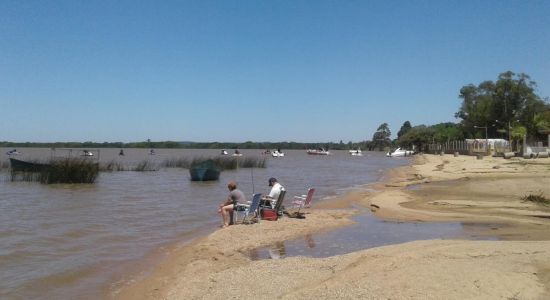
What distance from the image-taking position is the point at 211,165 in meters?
38.7

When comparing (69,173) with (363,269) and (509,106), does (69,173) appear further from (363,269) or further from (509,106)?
(509,106)

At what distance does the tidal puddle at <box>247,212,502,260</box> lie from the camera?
32.3 ft

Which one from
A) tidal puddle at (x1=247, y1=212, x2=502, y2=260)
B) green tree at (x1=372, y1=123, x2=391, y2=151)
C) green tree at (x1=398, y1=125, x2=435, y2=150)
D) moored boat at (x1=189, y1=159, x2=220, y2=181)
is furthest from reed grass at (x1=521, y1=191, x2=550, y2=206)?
green tree at (x1=372, y1=123, x2=391, y2=151)

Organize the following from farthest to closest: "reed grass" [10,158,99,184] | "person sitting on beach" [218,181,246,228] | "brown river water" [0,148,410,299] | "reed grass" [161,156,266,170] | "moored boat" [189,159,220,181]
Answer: "reed grass" [161,156,266,170] < "moored boat" [189,159,220,181] < "reed grass" [10,158,99,184] < "person sitting on beach" [218,181,246,228] < "brown river water" [0,148,410,299]

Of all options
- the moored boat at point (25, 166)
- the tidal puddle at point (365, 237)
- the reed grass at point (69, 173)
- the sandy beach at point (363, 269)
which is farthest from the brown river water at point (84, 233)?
the moored boat at point (25, 166)

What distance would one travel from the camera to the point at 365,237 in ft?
37.0

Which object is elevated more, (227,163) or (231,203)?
(231,203)

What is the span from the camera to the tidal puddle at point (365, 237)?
9836mm

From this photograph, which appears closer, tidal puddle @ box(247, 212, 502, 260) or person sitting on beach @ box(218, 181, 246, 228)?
tidal puddle @ box(247, 212, 502, 260)

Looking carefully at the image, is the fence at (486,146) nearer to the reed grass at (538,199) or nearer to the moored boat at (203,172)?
the moored boat at (203,172)

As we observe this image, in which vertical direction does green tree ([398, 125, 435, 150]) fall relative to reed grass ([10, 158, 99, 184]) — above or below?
above

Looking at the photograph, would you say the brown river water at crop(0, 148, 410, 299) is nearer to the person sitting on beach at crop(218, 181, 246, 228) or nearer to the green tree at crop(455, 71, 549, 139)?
the person sitting on beach at crop(218, 181, 246, 228)

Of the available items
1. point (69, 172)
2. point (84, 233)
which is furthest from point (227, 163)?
point (84, 233)

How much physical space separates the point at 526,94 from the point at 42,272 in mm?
77008
